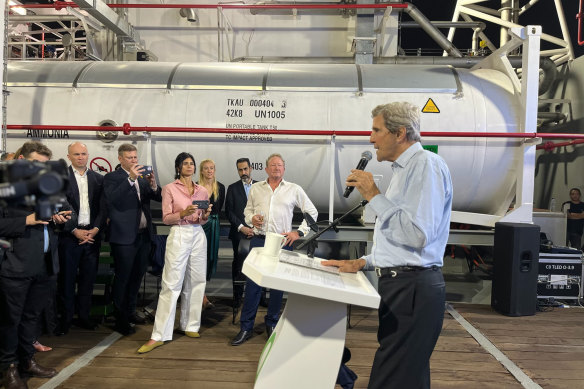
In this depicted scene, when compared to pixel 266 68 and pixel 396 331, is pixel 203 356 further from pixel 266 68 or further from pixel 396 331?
pixel 266 68

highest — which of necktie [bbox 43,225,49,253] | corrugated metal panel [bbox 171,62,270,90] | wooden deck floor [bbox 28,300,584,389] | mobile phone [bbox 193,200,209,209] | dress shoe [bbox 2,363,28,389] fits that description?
corrugated metal panel [bbox 171,62,270,90]

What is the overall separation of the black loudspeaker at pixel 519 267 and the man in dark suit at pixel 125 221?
148 inches

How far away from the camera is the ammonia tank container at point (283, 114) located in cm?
492

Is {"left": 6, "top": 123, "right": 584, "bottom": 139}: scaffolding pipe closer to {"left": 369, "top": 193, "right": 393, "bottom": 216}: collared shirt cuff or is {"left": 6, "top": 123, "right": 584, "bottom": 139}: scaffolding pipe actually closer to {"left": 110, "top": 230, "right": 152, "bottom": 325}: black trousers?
{"left": 110, "top": 230, "right": 152, "bottom": 325}: black trousers

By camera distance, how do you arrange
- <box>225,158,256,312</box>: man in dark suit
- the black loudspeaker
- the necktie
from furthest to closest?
the black loudspeaker < <box>225,158,256,312</box>: man in dark suit < the necktie

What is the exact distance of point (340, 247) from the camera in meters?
5.59

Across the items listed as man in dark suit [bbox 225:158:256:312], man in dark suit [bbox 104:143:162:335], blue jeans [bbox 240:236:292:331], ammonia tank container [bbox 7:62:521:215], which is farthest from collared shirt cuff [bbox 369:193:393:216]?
ammonia tank container [bbox 7:62:521:215]

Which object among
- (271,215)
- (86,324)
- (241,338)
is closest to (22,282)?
(86,324)

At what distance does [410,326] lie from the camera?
186 cm

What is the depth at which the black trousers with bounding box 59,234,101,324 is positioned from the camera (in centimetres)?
401

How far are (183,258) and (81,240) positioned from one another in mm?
1007

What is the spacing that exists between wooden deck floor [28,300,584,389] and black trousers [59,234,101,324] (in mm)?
229

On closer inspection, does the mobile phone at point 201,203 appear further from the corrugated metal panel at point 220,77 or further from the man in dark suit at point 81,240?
the corrugated metal panel at point 220,77

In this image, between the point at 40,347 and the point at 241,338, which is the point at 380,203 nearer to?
the point at 241,338
